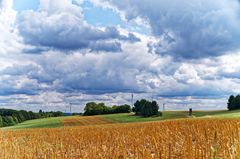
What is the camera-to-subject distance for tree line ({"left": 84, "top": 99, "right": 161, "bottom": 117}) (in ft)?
286

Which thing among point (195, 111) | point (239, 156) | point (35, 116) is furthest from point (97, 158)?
point (35, 116)

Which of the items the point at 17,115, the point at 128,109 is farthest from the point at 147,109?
the point at 17,115

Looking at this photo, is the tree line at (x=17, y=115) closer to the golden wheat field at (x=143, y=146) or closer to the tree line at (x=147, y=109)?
the tree line at (x=147, y=109)

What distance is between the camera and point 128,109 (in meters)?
103

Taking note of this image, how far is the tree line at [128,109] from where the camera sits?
8719 cm

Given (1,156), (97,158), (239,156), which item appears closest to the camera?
(239,156)

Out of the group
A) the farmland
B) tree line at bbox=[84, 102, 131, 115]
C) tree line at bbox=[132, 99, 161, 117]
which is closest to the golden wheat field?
the farmland

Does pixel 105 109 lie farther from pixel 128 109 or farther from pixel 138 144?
pixel 138 144

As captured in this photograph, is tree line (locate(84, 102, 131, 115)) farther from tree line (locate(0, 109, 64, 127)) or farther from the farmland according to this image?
the farmland

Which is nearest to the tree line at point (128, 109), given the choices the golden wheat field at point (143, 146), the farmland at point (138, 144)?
the farmland at point (138, 144)

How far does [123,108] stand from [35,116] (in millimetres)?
35012

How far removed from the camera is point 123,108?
103625mm

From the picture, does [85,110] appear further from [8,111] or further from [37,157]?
[37,157]

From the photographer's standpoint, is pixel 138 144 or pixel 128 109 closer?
pixel 138 144
